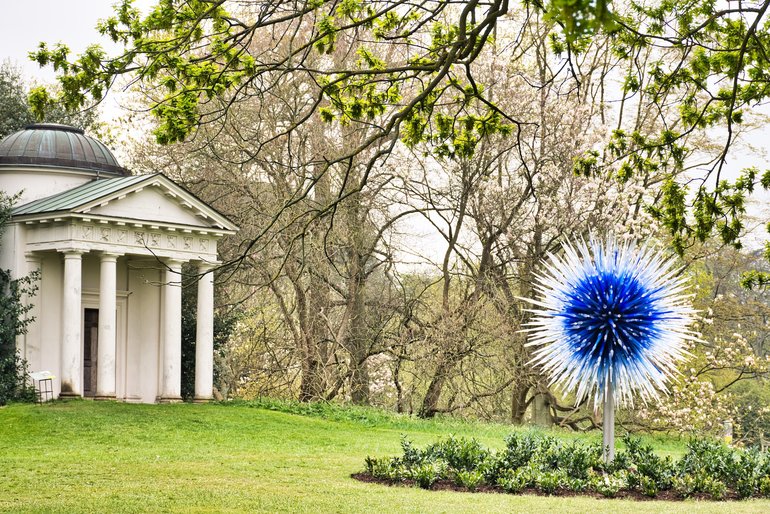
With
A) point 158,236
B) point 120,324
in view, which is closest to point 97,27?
point 158,236

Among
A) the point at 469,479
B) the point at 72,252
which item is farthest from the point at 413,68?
the point at 72,252

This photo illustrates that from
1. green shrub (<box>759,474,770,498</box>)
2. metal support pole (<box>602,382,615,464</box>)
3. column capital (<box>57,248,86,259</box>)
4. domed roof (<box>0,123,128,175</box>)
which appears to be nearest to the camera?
green shrub (<box>759,474,770,498</box>)

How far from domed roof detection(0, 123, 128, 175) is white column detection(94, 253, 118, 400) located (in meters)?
3.39

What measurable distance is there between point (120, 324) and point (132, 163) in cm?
712

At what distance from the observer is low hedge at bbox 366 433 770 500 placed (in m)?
14.8

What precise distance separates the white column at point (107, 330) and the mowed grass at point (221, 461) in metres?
1.31

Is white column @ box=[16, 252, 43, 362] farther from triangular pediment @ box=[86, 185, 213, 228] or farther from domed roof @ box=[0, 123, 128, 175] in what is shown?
domed roof @ box=[0, 123, 128, 175]

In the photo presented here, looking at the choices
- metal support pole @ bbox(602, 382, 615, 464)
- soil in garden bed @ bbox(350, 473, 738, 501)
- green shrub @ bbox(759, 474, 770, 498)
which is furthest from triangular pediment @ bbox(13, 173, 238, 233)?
green shrub @ bbox(759, 474, 770, 498)

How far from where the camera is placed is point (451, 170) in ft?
103

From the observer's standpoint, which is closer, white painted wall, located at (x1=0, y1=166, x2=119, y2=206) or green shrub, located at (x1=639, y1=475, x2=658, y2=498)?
green shrub, located at (x1=639, y1=475, x2=658, y2=498)

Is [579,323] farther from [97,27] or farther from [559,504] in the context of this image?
[97,27]

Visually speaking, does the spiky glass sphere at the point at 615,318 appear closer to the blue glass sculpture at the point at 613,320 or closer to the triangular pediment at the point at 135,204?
the blue glass sculpture at the point at 613,320

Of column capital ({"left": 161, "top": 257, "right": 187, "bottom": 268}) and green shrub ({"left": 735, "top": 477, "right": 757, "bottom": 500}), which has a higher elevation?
column capital ({"left": 161, "top": 257, "right": 187, "bottom": 268})

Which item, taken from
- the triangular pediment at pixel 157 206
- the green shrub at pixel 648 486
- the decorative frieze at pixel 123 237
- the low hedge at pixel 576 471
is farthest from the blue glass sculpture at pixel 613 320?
the triangular pediment at pixel 157 206
